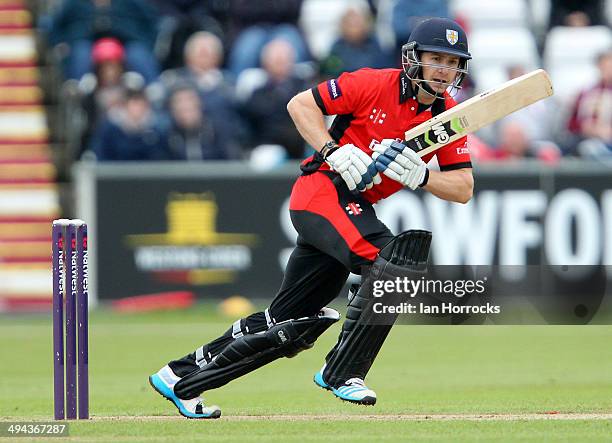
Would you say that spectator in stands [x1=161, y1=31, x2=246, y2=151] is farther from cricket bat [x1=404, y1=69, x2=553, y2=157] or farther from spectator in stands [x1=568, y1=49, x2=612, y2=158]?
cricket bat [x1=404, y1=69, x2=553, y2=157]

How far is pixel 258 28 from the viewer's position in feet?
50.8

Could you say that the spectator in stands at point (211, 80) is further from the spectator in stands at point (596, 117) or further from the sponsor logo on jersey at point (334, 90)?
the sponsor logo on jersey at point (334, 90)

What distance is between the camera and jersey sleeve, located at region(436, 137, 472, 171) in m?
7.27

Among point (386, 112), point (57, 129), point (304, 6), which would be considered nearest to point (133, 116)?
point (57, 129)

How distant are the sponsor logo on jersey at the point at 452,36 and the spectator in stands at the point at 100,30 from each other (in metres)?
8.42

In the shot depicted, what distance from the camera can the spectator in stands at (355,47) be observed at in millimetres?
14719

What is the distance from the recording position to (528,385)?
9.18m

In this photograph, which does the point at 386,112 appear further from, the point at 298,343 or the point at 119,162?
the point at 119,162

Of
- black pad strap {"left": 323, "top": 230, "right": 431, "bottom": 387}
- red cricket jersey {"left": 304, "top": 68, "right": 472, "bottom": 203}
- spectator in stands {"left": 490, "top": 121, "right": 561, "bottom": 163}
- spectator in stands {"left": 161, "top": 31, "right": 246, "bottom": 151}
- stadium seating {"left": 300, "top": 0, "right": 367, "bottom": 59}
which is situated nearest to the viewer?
black pad strap {"left": 323, "top": 230, "right": 431, "bottom": 387}

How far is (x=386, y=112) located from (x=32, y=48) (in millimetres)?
9535

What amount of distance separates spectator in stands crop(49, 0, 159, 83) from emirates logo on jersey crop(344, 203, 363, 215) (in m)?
8.34

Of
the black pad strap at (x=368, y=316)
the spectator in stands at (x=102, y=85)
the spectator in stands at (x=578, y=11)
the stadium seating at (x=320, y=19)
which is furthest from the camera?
the spectator in stands at (x=578, y=11)

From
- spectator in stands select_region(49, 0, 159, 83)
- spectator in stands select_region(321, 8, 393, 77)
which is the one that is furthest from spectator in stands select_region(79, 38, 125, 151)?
spectator in stands select_region(321, 8, 393, 77)

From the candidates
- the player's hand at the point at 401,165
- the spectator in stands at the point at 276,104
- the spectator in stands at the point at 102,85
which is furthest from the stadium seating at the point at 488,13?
the player's hand at the point at 401,165
